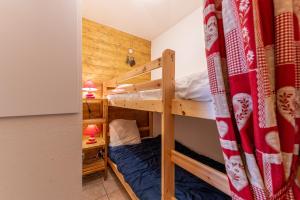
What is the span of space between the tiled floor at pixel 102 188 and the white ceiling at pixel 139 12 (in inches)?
96.6

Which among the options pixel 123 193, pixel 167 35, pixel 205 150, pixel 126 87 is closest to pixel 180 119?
pixel 205 150

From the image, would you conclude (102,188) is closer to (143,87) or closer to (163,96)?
(143,87)

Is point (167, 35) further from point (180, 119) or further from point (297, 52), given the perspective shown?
point (297, 52)

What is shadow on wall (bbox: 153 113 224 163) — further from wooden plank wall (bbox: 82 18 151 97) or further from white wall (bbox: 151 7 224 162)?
wooden plank wall (bbox: 82 18 151 97)

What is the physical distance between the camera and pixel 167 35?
106 inches

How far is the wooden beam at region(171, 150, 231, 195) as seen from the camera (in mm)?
658

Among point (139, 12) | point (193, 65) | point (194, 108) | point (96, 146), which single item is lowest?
point (96, 146)

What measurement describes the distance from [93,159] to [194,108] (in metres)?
2.01

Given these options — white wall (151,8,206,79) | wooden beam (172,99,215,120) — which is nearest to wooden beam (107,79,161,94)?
wooden beam (172,99,215,120)

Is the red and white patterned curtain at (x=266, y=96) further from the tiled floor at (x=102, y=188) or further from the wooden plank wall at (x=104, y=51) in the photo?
the wooden plank wall at (x=104, y=51)

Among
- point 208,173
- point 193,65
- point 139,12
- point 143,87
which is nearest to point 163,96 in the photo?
point 143,87

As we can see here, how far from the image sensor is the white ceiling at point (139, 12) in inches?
78.0

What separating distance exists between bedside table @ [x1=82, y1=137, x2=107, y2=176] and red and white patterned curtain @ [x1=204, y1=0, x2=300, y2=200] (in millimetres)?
1831

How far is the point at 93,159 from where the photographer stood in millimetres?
2227
